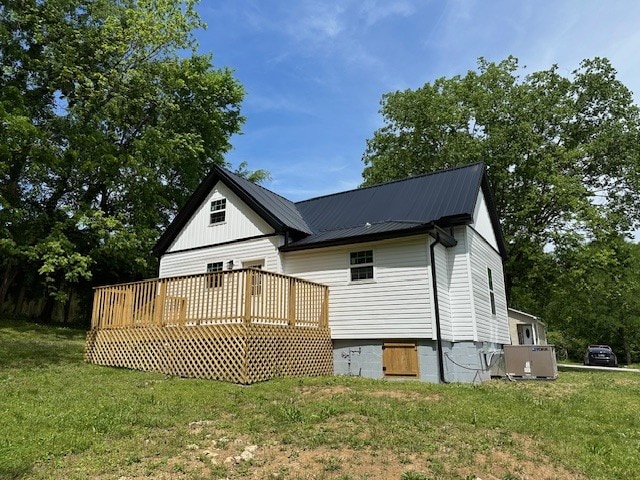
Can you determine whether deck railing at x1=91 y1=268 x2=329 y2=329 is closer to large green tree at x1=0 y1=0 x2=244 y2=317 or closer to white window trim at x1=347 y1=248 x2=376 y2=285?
white window trim at x1=347 y1=248 x2=376 y2=285

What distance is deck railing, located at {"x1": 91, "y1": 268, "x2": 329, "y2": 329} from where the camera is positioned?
33.7 ft

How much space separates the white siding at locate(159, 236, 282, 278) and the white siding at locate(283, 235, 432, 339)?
1560 mm

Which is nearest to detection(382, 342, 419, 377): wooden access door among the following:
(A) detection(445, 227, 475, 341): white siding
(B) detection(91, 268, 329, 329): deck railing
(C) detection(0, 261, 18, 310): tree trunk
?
(A) detection(445, 227, 475, 341): white siding

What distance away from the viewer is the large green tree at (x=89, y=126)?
19688 millimetres

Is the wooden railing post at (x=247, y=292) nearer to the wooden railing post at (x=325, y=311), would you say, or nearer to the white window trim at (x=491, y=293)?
the wooden railing post at (x=325, y=311)

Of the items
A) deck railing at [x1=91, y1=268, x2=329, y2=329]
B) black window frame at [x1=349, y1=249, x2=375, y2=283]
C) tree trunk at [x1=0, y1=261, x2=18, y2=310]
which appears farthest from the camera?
tree trunk at [x1=0, y1=261, x2=18, y2=310]

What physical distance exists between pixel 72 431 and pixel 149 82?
811 inches

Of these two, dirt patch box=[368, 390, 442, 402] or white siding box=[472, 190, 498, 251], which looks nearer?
dirt patch box=[368, 390, 442, 402]

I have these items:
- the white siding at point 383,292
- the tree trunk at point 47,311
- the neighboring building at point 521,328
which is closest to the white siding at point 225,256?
the white siding at point 383,292

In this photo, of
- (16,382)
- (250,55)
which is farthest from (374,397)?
(250,55)

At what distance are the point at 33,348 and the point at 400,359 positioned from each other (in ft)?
36.6

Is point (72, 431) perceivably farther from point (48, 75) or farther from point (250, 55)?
point (48, 75)

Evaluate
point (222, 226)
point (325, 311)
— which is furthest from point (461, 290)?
point (222, 226)

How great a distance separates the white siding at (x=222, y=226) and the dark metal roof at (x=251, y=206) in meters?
0.23
